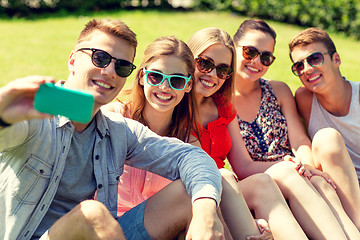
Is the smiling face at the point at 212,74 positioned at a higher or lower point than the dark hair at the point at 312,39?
lower

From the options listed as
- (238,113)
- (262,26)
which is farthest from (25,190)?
(262,26)

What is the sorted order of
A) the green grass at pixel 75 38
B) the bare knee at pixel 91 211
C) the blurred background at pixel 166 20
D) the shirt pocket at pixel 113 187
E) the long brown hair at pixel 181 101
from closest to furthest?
1. the bare knee at pixel 91 211
2. the shirt pocket at pixel 113 187
3. the long brown hair at pixel 181 101
4. the green grass at pixel 75 38
5. the blurred background at pixel 166 20

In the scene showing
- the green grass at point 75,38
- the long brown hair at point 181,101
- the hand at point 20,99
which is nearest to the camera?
the hand at point 20,99

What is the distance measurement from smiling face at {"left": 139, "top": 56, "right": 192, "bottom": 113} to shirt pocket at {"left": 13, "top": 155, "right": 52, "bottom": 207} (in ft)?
3.30

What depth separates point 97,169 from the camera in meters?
2.64

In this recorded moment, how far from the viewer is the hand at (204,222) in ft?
7.77

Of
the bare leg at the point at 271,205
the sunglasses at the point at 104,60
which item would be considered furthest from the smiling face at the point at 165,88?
the bare leg at the point at 271,205

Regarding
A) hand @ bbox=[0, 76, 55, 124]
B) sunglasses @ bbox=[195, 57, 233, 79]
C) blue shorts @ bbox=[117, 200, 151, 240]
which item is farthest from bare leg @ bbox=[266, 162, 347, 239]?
hand @ bbox=[0, 76, 55, 124]

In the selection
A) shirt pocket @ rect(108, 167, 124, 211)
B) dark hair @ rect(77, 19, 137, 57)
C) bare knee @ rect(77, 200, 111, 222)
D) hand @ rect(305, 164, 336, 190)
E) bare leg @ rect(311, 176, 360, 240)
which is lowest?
bare leg @ rect(311, 176, 360, 240)

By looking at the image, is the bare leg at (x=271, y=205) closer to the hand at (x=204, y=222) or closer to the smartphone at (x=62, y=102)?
the hand at (x=204, y=222)

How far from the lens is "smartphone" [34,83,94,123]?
1.92 meters

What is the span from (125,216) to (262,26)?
2.13m

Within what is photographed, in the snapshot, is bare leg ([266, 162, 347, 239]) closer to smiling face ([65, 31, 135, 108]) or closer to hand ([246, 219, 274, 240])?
hand ([246, 219, 274, 240])

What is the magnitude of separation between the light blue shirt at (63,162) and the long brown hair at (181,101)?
0.47 m
